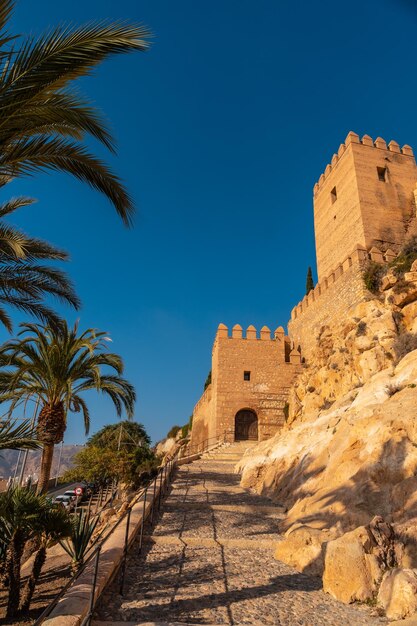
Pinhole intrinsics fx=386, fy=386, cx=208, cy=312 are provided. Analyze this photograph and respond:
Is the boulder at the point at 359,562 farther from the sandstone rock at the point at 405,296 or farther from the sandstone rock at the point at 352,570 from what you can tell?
the sandstone rock at the point at 405,296

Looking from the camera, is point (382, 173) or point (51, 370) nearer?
point (51, 370)

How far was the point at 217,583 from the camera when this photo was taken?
4.09m

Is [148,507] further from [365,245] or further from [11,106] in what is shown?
[365,245]

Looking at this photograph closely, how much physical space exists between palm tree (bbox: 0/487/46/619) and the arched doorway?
16.8 metres

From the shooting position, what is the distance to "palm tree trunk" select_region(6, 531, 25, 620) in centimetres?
455

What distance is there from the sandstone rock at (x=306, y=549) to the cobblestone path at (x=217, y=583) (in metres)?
0.12

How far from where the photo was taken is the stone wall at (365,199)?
17750 mm

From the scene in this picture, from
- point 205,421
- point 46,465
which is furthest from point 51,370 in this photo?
point 205,421

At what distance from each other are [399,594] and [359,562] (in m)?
0.52

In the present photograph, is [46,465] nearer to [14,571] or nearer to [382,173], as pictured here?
[14,571]

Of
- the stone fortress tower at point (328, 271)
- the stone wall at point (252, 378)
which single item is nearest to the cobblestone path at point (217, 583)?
the stone fortress tower at point (328, 271)

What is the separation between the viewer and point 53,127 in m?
4.92

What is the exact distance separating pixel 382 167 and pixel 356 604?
2011 centimetres

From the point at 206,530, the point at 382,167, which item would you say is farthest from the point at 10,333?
the point at 382,167
